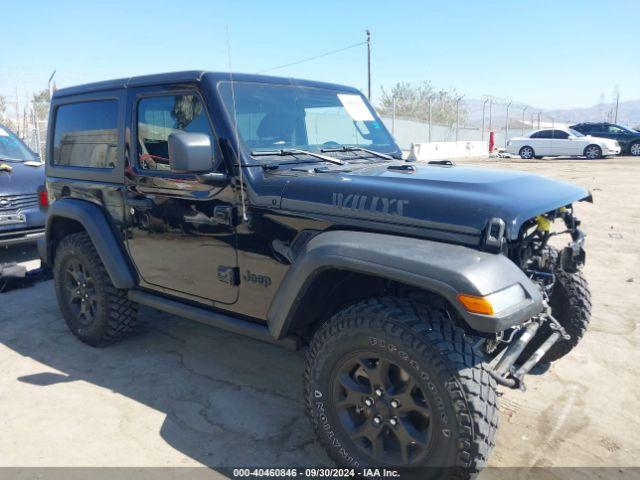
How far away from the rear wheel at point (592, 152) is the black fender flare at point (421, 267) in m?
22.8

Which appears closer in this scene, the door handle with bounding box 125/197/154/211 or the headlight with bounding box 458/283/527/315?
the headlight with bounding box 458/283/527/315

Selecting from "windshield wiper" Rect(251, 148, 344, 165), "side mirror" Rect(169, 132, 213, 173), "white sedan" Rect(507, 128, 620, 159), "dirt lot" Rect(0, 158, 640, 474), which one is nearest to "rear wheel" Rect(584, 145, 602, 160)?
"white sedan" Rect(507, 128, 620, 159)

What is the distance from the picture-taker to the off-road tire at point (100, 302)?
3.92 m

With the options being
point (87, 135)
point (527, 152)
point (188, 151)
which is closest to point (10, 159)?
point (87, 135)

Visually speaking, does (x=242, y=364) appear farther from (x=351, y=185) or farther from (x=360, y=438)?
(x=351, y=185)

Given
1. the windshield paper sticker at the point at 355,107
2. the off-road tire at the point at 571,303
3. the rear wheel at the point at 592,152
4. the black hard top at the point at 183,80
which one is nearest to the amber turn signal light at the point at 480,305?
the off-road tire at the point at 571,303

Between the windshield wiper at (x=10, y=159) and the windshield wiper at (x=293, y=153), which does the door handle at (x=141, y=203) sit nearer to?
the windshield wiper at (x=293, y=153)

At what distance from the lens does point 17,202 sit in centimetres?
656

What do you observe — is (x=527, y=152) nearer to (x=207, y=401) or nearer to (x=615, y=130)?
(x=615, y=130)

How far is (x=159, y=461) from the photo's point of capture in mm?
2756

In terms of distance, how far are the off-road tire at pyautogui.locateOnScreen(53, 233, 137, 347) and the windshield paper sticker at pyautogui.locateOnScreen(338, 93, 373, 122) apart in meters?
2.08

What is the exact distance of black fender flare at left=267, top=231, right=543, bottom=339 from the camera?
209 cm

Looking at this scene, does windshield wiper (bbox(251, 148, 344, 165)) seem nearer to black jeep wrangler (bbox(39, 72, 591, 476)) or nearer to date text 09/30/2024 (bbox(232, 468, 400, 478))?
black jeep wrangler (bbox(39, 72, 591, 476))

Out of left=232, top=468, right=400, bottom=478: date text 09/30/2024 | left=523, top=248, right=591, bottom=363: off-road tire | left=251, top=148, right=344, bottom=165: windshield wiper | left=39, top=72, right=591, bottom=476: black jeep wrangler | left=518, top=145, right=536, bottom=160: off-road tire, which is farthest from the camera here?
left=518, top=145, right=536, bottom=160: off-road tire
